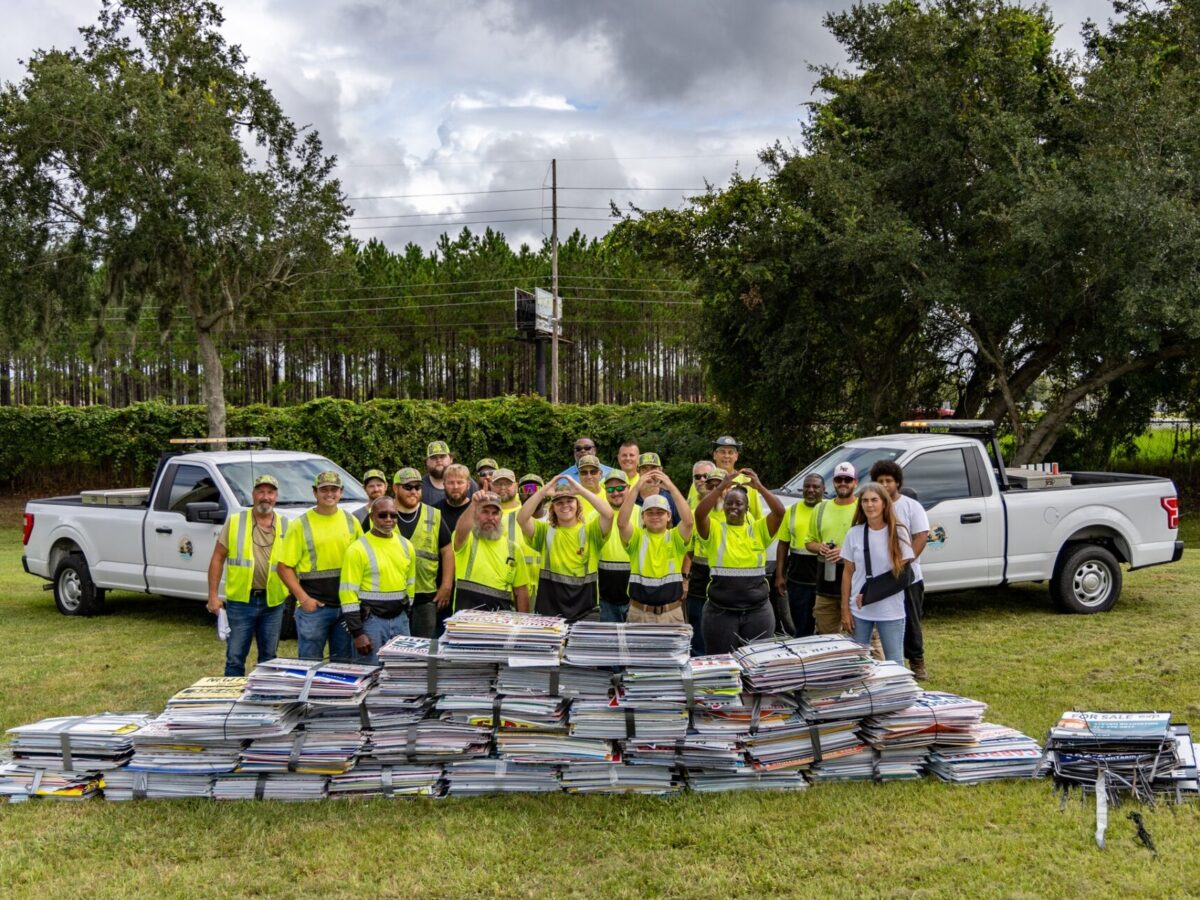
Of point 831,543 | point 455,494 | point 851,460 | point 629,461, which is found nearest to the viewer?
point 455,494

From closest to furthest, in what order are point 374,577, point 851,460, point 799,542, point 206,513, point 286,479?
1. point 374,577
2. point 799,542
3. point 206,513
4. point 851,460
5. point 286,479

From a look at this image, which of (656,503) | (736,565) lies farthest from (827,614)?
(656,503)

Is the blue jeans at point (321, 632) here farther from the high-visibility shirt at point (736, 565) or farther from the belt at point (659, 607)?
the high-visibility shirt at point (736, 565)

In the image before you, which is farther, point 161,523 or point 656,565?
point 161,523

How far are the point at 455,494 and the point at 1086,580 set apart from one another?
6.96m

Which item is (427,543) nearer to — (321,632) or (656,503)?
(321,632)

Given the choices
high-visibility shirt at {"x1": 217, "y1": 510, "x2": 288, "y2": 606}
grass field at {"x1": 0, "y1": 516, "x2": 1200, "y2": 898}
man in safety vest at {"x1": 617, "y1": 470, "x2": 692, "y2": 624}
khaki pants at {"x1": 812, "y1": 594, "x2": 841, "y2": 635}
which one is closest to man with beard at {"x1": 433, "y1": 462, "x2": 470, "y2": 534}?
high-visibility shirt at {"x1": 217, "y1": 510, "x2": 288, "y2": 606}

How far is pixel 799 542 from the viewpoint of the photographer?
7660mm

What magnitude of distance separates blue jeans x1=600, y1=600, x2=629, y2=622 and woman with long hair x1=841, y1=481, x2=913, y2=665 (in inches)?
59.1

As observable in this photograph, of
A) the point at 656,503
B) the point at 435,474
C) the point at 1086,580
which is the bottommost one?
the point at 1086,580

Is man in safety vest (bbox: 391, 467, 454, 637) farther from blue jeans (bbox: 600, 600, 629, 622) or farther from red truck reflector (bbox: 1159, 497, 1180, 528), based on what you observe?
red truck reflector (bbox: 1159, 497, 1180, 528)

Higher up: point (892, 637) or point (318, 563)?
point (318, 563)

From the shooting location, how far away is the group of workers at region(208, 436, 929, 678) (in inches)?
249

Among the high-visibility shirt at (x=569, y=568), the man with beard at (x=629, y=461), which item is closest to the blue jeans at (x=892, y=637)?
the high-visibility shirt at (x=569, y=568)
